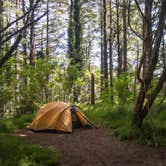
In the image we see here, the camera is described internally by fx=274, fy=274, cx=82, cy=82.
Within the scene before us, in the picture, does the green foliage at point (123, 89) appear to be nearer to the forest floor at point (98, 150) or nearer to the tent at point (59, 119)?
the tent at point (59, 119)

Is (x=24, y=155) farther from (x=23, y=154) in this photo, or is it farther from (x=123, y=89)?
(x=123, y=89)

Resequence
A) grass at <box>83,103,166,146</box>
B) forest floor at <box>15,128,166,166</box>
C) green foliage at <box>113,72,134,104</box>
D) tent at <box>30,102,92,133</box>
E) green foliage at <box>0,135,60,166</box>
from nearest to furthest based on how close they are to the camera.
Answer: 1. green foliage at <box>0,135,60,166</box>
2. forest floor at <box>15,128,166,166</box>
3. grass at <box>83,103,166,146</box>
4. tent at <box>30,102,92,133</box>
5. green foliage at <box>113,72,134,104</box>

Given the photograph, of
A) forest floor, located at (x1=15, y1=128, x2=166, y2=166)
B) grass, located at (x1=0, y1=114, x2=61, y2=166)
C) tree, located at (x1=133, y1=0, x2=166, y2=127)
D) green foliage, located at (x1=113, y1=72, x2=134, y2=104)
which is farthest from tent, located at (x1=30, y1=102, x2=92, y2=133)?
green foliage, located at (x1=113, y1=72, x2=134, y2=104)

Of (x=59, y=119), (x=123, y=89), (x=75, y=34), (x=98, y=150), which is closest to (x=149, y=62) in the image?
(x=98, y=150)

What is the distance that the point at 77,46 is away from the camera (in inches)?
803

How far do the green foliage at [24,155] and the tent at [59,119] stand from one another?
2.40 m

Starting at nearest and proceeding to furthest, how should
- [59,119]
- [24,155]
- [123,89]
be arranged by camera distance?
[24,155] → [59,119] → [123,89]

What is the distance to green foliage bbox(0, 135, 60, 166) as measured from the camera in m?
5.33

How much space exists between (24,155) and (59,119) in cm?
352

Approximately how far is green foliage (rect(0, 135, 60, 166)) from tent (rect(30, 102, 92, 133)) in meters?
2.40

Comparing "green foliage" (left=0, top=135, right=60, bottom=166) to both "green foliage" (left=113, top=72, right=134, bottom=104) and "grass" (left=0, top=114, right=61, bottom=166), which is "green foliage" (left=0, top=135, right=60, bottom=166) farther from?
"green foliage" (left=113, top=72, right=134, bottom=104)

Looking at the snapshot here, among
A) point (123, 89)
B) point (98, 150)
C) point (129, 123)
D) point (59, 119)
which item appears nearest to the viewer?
point (98, 150)

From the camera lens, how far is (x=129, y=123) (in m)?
8.41

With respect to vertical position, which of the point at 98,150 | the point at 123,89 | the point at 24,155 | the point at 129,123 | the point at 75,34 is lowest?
the point at 98,150
